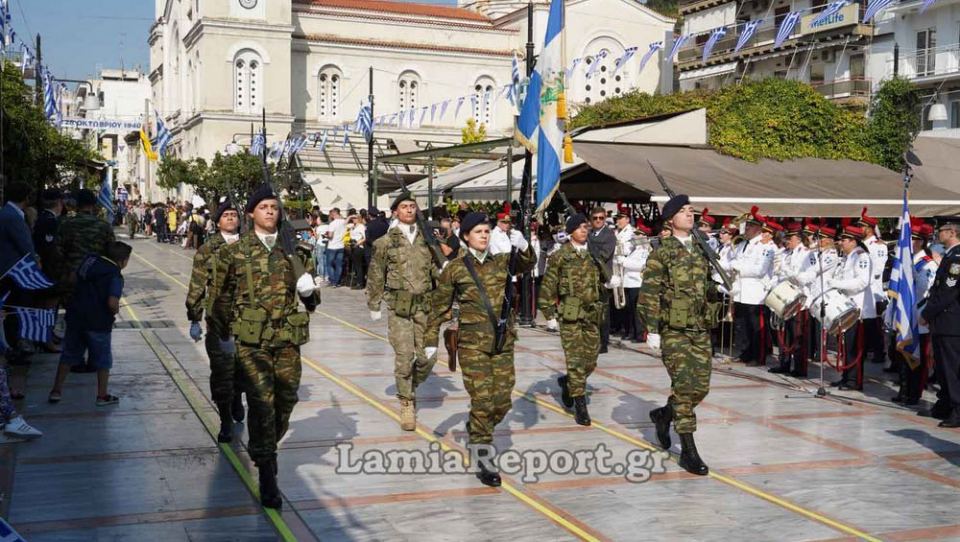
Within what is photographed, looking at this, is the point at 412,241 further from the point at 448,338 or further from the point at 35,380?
the point at 35,380

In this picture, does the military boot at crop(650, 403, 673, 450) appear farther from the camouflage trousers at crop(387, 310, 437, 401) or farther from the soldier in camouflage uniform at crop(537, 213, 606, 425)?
the camouflage trousers at crop(387, 310, 437, 401)

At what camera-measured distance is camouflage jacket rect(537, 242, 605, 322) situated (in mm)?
10055

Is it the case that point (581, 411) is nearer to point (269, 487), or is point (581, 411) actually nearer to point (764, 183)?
point (269, 487)

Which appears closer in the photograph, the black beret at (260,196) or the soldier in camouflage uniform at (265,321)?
the soldier in camouflage uniform at (265,321)

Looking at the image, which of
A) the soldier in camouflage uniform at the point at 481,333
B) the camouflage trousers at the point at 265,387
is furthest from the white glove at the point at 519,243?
the camouflage trousers at the point at 265,387

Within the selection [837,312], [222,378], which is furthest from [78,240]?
[837,312]

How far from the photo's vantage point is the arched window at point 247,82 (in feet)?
206

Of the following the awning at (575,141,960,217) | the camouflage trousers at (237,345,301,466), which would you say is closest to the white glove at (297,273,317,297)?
the camouflage trousers at (237,345,301,466)

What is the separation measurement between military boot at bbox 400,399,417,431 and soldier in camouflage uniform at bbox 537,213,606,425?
149 centimetres

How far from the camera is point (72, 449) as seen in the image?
8883 mm

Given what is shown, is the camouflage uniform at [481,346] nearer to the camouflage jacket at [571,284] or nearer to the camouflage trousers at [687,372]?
the camouflage trousers at [687,372]

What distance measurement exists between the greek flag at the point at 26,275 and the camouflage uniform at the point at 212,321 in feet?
5.80

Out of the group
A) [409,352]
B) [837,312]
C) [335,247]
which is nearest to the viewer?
[409,352]

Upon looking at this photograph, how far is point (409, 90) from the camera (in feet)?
227
